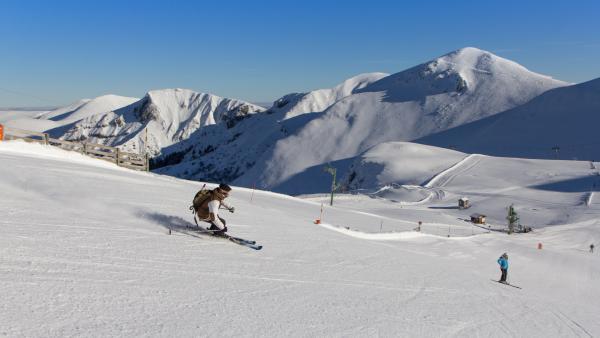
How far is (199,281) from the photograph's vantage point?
8.05 metres

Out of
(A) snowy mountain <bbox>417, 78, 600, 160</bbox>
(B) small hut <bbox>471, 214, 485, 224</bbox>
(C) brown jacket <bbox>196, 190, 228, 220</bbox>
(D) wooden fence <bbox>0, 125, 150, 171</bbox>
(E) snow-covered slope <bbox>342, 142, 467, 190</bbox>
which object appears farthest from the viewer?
(A) snowy mountain <bbox>417, 78, 600, 160</bbox>

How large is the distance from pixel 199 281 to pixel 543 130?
17338cm

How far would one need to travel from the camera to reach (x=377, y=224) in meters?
34.3

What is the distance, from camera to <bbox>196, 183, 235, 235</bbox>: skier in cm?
1123

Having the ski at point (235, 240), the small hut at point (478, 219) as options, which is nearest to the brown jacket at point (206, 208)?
the ski at point (235, 240)

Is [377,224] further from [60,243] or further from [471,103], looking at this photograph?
[471,103]

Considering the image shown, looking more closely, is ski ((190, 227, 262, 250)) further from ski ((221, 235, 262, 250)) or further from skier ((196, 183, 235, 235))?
skier ((196, 183, 235, 235))

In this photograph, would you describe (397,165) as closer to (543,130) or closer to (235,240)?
(543,130)

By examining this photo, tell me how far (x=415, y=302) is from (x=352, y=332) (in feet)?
9.92

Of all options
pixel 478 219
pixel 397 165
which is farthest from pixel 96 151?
pixel 397 165

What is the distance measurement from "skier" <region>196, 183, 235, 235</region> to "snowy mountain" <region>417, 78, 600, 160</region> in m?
145

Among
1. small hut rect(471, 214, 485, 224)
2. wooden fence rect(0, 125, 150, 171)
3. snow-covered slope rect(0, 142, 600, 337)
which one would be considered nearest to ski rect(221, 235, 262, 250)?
snow-covered slope rect(0, 142, 600, 337)

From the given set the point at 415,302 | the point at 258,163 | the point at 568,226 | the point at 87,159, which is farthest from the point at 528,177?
the point at 258,163

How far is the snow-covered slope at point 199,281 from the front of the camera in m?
6.14
